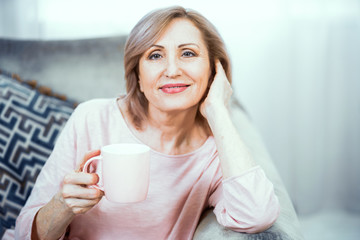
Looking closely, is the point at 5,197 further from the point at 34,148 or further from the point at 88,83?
the point at 88,83

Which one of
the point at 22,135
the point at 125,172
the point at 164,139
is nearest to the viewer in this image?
the point at 125,172

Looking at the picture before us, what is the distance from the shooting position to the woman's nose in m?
0.95

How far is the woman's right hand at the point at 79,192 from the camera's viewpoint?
0.77 metres

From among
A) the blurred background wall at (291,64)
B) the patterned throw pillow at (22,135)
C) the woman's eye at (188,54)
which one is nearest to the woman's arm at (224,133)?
the woman's eye at (188,54)

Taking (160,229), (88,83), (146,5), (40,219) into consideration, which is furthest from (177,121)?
(146,5)

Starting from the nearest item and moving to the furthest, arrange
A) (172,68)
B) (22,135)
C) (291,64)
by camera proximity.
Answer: (172,68)
(22,135)
(291,64)

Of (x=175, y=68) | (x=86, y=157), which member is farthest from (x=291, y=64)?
(x=86, y=157)

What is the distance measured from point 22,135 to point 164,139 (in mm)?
669

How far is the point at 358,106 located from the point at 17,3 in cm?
188

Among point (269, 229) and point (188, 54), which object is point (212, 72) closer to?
point (188, 54)

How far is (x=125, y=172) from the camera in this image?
706mm

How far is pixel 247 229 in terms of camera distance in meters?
0.81

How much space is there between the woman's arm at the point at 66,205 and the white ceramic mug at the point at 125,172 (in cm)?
4

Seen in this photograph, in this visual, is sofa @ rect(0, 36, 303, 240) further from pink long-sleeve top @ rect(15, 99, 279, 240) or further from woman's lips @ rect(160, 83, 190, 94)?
woman's lips @ rect(160, 83, 190, 94)
